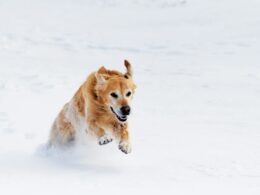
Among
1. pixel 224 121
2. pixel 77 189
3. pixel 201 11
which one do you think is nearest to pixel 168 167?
pixel 77 189

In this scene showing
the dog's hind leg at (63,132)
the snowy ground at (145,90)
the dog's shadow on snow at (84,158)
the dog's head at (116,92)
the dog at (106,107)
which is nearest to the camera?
the snowy ground at (145,90)

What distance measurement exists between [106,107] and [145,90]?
5.31 metres

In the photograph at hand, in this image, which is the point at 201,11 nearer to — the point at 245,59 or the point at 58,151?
the point at 245,59

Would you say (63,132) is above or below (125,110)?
above

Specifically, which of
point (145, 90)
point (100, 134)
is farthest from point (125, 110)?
point (145, 90)

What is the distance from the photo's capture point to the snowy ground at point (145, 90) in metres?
7.54

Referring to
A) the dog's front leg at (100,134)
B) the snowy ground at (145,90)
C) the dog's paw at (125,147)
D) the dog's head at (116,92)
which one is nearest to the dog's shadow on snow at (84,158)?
the snowy ground at (145,90)

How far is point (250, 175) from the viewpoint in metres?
7.86

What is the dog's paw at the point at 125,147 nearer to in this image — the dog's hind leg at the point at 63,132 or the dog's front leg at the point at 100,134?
the dog's front leg at the point at 100,134

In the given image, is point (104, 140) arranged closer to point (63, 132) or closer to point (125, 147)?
point (125, 147)

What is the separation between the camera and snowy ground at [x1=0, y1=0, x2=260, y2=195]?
7535 mm

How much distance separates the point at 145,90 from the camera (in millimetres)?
13414

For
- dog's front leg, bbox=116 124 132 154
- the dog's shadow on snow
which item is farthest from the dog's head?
the dog's shadow on snow

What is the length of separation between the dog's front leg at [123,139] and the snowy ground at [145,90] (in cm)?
26
